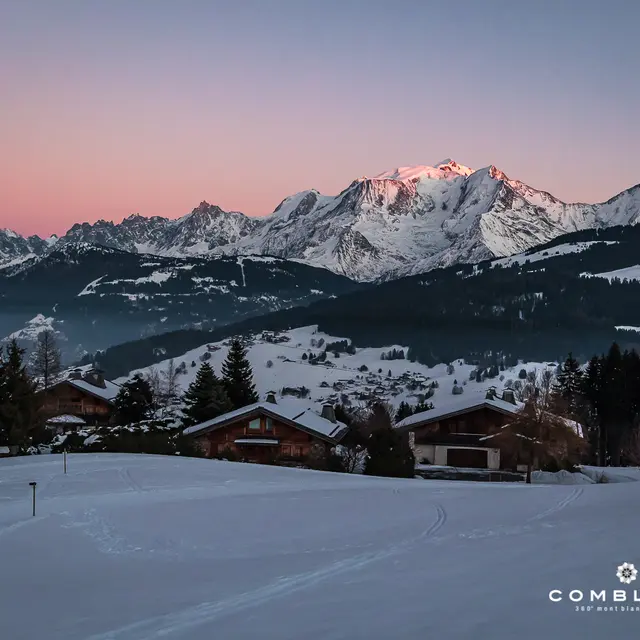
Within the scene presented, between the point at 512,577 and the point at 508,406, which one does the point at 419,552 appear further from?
the point at 508,406

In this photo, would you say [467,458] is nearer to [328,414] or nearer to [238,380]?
[328,414]

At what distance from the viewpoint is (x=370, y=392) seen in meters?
166

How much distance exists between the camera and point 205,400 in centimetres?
6556

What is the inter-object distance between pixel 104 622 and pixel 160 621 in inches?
34.3

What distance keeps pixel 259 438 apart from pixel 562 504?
36.9m

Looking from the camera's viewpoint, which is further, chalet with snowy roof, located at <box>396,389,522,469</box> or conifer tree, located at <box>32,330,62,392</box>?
conifer tree, located at <box>32,330,62,392</box>

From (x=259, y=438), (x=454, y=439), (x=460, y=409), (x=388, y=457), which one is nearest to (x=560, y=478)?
(x=388, y=457)

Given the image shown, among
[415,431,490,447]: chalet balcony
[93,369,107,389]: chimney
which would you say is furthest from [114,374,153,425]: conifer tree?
[93,369,107,389]: chimney

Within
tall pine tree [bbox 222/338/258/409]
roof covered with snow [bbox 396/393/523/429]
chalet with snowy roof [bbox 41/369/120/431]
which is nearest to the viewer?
roof covered with snow [bbox 396/393/523/429]

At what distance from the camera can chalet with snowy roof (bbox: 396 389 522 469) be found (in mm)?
58031

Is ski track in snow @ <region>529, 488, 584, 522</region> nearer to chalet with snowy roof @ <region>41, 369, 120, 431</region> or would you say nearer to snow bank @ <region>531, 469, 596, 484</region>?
snow bank @ <region>531, 469, 596, 484</region>

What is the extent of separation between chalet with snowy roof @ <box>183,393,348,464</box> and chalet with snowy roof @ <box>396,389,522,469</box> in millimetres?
6324

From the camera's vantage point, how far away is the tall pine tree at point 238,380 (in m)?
71.8

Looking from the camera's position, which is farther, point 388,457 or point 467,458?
point 467,458
